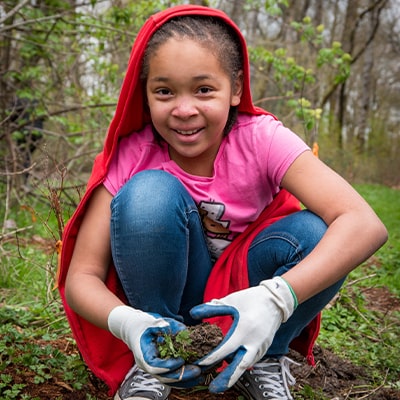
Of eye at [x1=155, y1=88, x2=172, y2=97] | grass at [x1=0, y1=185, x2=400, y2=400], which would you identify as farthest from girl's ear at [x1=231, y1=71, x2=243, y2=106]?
grass at [x1=0, y1=185, x2=400, y2=400]

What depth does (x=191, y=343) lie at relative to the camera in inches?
51.2

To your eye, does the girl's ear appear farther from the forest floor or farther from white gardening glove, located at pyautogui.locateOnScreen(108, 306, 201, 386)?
the forest floor

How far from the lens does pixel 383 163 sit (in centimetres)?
1514

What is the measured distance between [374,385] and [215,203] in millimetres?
854

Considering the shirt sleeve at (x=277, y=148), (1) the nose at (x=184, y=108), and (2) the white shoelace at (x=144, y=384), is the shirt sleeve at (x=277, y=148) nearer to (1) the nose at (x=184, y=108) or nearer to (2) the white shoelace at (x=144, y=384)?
(1) the nose at (x=184, y=108)

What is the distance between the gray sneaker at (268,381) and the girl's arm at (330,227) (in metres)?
0.39

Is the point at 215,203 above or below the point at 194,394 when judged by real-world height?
above

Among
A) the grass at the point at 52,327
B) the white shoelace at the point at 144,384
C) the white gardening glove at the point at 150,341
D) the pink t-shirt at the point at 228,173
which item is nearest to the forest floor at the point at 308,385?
the grass at the point at 52,327

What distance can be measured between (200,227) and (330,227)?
0.41 metres

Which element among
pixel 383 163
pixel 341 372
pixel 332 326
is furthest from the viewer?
pixel 383 163

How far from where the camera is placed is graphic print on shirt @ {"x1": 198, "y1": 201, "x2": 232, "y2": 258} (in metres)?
1.70

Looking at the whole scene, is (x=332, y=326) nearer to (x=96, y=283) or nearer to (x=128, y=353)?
(x=128, y=353)

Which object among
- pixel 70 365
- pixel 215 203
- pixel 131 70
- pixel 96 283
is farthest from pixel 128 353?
pixel 131 70

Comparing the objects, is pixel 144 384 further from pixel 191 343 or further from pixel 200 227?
pixel 200 227
